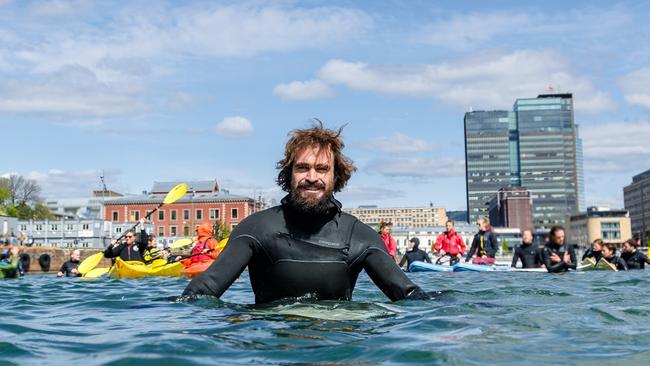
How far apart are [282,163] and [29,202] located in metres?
102

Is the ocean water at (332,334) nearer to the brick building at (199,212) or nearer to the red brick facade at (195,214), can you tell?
the brick building at (199,212)

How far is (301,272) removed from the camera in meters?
4.83

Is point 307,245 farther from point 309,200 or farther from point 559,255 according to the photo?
point 559,255

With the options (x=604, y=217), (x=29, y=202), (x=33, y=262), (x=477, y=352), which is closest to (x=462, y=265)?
(x=477, y=352)

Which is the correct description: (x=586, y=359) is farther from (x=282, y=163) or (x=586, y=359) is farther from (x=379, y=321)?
(x=282, y=163)

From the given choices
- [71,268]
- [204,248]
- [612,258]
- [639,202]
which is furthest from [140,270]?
[639,202]

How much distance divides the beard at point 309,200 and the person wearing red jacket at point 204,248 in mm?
9994

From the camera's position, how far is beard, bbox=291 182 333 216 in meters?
4.77

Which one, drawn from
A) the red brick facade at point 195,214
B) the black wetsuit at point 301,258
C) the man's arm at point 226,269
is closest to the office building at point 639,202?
the red brick facade at point 195,214

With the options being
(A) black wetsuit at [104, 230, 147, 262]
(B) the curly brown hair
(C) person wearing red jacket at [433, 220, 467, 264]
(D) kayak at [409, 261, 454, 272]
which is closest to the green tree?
(C) person wearing red jacket at [433, 220, 467, 264]

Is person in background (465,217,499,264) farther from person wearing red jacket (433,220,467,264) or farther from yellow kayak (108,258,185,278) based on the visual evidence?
yellow kayak (108,258,185,278)

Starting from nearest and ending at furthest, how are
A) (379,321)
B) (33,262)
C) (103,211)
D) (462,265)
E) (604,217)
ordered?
(379,321), (462,265), (33,262), (103,211), (604,217)

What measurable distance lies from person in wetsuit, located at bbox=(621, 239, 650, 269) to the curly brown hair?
1408 cm

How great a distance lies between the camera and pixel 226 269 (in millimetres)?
4734
